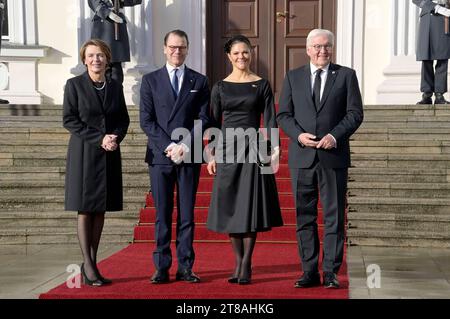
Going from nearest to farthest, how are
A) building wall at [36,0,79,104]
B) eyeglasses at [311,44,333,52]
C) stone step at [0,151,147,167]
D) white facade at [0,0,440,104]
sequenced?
1. eyeglasses at [311,44,333,52]
2. stone step at [0,151,147,167]
3. white facade at [0,0,440,104]
4. building wall at [36,0,79,104]

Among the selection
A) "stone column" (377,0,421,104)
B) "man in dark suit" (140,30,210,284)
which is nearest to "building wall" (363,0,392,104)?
"stone column" (377,0,421,104)

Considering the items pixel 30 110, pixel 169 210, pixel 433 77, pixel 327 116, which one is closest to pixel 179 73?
pixel 169 210

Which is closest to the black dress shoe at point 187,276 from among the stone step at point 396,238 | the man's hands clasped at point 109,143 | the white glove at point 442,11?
the man's hands clasped at point 109,143

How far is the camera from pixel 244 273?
4848mm

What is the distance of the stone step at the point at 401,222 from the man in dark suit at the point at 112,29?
404 cm

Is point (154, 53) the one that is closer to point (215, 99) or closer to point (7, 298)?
point (215, 99)

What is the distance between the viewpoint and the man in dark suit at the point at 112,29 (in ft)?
30.4

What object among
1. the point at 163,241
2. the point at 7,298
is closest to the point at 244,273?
the point at 163,241

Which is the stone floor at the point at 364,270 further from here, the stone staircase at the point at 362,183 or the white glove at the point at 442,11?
the white glove at the point at 442,11

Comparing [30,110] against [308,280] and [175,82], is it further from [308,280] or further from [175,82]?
[308,280]

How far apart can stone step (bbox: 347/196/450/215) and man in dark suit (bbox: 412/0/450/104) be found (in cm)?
263

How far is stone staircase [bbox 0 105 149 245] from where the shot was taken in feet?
22.3

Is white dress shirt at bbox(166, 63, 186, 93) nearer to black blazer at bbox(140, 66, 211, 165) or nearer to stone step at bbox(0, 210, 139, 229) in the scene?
black blazer at bbox(140, 66, 211, 165)

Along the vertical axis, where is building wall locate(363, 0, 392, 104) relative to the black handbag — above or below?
above
